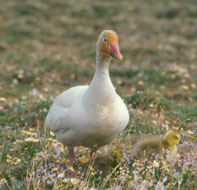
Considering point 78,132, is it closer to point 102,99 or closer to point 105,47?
point 102,99

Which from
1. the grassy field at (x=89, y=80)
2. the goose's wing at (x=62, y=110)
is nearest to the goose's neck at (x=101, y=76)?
the goose's wing at (x=62, y=110)

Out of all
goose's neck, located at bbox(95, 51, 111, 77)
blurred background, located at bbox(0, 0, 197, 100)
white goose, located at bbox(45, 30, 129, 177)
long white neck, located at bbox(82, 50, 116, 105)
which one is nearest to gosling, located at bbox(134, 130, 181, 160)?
white goose, located at bbox(45, 30, 129, 177)

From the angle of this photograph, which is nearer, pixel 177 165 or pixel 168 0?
pixel 177 165

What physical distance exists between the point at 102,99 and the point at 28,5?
68.8 feet

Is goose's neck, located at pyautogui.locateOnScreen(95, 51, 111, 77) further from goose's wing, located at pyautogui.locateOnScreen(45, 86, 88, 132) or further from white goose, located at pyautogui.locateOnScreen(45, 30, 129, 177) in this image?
goose's wing, located at pyautogui.locateOnScreen(45, 86, 88, 132)

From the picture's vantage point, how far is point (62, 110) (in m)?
4.69

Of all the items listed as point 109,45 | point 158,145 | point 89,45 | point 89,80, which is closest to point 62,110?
point 109,45

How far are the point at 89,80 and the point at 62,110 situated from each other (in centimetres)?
751

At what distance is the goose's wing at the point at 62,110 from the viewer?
4.58m

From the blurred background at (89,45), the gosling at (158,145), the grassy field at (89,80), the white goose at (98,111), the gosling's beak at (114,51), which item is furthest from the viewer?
the blurred background at (89,45)

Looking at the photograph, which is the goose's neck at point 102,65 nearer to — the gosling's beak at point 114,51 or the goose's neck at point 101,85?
the goose's neck at point 101,85

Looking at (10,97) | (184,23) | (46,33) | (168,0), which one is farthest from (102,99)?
(168,0)

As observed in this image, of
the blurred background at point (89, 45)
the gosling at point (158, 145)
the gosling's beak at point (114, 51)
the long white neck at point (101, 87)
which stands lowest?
the blurred background at point (89, 45)

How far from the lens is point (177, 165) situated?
472 centimetres
